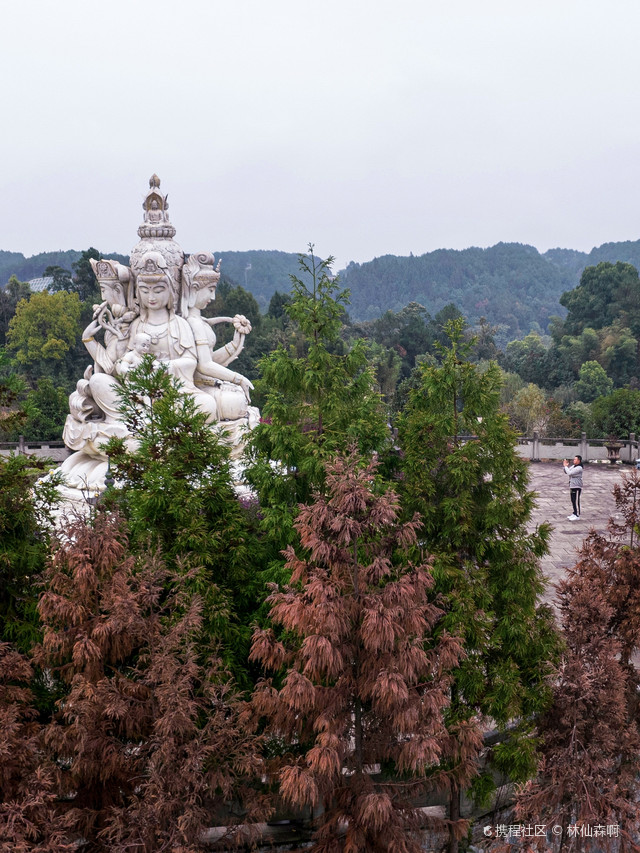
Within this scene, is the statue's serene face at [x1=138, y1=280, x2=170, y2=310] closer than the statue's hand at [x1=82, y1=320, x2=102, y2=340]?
No

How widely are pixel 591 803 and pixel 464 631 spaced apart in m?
1.42

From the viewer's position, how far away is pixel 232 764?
5.34 m

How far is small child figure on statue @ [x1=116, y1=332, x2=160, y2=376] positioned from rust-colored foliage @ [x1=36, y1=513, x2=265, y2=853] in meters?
7.17

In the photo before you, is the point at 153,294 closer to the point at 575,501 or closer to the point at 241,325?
the point at 241,325

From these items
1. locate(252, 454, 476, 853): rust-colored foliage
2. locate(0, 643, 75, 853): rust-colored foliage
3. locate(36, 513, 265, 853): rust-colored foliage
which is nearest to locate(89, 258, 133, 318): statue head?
locate(36, 513, 265, 853): rust-colored foliage

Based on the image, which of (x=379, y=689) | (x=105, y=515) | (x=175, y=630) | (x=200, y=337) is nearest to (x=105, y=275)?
(x=200, y=337)

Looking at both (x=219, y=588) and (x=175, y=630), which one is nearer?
(x=175, y=630)

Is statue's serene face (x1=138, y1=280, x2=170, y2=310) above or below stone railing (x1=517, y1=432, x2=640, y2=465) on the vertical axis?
above

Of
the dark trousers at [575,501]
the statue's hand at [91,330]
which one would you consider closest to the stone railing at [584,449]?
the dark trousers at [575,501]

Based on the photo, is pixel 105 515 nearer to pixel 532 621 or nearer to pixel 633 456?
pixel 532 621

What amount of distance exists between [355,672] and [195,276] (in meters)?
9.45

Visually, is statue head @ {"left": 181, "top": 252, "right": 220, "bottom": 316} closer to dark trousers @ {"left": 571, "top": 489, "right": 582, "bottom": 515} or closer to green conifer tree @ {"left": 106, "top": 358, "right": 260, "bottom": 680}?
green conifer tree @ {"left": 106, "top": 358, "right": 260, "bottom": 680}

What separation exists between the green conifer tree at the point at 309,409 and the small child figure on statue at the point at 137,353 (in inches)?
237

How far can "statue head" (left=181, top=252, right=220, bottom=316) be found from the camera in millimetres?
13289
